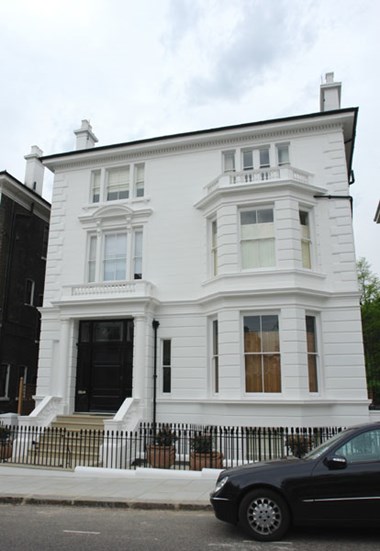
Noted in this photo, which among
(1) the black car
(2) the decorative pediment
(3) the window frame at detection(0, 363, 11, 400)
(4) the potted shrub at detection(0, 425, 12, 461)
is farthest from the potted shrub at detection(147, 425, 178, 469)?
(3) the window frame at detection(0, 363, 11, 400)

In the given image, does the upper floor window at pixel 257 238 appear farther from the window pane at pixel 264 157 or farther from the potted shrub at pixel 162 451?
the potted shrub at pixel 162 451

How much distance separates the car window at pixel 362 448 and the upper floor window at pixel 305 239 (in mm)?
9463

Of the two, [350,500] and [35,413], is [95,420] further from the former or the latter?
[350,500]

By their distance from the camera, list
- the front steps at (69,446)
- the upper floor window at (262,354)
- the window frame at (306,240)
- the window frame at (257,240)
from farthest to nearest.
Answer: the window frame at (306,240) → the window frame at (257,240) → the upper floor window at (262,354) → the front steps at (69,446)

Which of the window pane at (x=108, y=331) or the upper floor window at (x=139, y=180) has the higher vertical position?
the upper floor window at (x=139, y=180)

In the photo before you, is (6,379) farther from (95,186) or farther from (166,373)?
(95,186)

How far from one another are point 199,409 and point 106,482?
5.31 m

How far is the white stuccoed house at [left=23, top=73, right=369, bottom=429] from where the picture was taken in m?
14.5

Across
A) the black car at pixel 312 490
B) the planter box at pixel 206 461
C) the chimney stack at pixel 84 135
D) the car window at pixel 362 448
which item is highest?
the chimney stack at pixel 84 135

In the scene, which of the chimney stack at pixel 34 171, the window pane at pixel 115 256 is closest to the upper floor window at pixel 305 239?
the window pane at pixel 115 256

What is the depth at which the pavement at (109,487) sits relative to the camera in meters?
8.68

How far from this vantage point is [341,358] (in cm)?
1466

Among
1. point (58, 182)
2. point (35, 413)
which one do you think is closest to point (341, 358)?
point (35, 413)

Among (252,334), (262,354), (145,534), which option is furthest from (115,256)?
(145,534)
